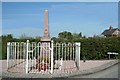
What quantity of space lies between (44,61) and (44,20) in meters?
2.66

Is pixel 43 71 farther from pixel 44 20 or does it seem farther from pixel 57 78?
pixel 44 20

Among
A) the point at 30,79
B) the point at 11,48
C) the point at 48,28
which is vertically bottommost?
the point at 30,79

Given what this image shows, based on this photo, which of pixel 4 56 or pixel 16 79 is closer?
pixel 16 79

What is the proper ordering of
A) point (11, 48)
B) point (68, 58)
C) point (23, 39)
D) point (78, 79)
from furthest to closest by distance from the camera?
point (23, 39), point (68, 58), point (11, 48), point (78, 79)

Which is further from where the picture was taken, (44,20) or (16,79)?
(44,20)

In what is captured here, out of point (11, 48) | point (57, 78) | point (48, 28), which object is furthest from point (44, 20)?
point (57, 78)

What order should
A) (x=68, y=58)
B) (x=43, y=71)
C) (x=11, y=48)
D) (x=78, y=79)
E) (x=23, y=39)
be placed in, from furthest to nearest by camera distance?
1. (x=23, y=39)
2. (x=68, y=58)
3. (x=11, y=48)
4. (x=43, y=71)
5. (x=78, y=79)

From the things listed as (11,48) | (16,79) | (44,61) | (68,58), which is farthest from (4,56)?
(16,79)

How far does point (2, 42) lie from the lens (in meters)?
18.7

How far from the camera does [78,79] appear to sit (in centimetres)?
863

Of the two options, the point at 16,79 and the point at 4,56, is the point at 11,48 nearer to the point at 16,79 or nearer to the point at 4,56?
the point at 16,79

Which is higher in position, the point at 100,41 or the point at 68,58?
the point at 100,41

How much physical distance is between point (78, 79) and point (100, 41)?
11175 millimetres

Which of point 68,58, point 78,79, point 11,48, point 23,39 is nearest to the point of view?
point 78,79
